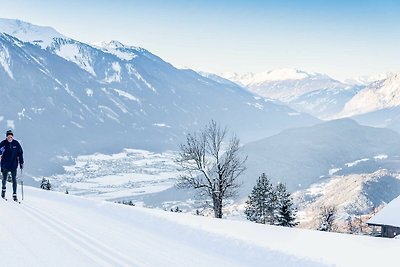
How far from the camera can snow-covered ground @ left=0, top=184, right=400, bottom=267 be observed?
8.50m

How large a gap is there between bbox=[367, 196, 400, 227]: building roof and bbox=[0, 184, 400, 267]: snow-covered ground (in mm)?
24926

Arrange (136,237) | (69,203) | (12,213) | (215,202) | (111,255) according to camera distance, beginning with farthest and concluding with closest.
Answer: (215,202) < (69,203) < (12,213) < (136,237) < (111,255)

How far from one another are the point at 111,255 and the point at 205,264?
185 centimetres

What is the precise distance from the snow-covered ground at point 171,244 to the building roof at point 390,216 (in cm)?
2493

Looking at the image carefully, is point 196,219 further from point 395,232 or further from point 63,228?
point 395,232

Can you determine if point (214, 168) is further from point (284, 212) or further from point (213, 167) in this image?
point (284, 212)

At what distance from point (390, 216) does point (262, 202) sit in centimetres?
3221

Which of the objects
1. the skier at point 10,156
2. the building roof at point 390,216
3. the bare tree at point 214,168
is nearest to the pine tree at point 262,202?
the bare tree at point 214,168

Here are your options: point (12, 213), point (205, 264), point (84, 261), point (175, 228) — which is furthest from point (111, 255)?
point (12, 213)

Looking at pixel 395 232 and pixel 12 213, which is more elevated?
pixel 12 213

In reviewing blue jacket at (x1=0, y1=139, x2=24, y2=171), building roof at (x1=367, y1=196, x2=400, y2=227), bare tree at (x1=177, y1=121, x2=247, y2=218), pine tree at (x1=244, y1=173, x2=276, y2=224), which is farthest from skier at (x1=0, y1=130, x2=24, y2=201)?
pine tree at (x1=244, y1=173, x2=276, y2=224)

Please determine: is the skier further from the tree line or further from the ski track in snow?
the tree line

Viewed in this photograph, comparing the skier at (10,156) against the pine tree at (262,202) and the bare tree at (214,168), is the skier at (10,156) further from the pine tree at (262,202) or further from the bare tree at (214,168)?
the pine tree at (262,202)

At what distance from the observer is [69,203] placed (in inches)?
713
